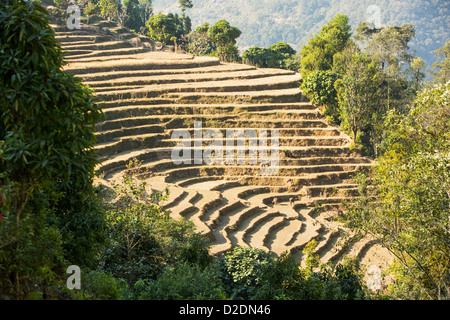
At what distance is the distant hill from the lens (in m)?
133

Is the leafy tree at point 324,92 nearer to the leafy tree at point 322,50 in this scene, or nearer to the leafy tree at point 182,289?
the leafy tree at point 322,50

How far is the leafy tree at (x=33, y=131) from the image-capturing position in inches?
183

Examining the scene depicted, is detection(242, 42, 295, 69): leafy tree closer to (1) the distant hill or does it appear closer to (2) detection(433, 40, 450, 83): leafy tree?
(2) detection(433, 40, 450, 83): leafy tree

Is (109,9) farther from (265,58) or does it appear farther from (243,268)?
(243,268)

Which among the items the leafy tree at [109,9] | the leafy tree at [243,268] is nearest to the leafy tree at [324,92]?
the leafy tree at [243,268]

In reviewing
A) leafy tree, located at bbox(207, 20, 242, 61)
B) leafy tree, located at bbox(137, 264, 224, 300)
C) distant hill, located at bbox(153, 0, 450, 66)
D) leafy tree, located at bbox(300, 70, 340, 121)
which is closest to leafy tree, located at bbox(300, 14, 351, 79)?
leafy tree, located at bbox(300, 70, 340, 121)

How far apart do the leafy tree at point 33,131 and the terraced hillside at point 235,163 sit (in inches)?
330

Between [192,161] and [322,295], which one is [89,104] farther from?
[192,161]

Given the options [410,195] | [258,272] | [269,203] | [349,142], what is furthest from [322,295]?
[349,142]

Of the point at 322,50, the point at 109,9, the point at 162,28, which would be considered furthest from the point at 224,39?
the point at 109,9

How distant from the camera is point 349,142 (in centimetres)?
2292
